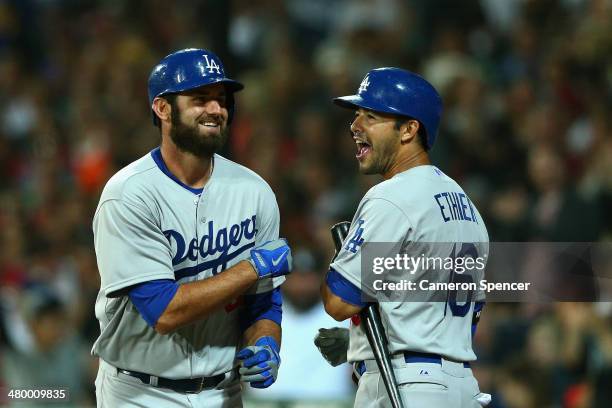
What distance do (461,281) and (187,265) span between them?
102 cm

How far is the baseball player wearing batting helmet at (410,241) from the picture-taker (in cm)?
404

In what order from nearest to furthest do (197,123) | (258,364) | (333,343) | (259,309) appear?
(258,364), (197,123), (259,309), (333,343)

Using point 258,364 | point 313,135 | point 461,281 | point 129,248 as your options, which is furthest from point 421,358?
point 313,135

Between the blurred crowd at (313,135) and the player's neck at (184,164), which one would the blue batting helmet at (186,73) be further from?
the blurred crowd at (313,135)

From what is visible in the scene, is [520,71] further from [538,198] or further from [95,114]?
[95,114]

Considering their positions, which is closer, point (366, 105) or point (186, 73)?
point (186, 73)

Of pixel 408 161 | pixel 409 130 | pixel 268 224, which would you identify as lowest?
pixel 268 224

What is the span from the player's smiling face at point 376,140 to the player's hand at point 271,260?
48 centimetres

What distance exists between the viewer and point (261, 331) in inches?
167

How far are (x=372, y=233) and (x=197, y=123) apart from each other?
78 centimetres

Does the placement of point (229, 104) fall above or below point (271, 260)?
above

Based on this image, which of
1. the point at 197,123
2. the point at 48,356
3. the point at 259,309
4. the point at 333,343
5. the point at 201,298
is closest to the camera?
the point at 201,298

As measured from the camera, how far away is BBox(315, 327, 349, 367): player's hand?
4.47 m

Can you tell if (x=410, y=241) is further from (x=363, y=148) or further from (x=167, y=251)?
(x=167, y=251)
